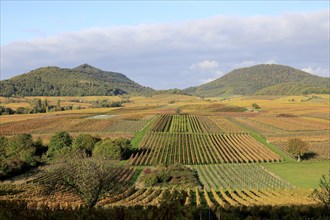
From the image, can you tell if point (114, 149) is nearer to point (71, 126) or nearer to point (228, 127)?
point (71, 126)

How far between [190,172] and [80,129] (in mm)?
49499

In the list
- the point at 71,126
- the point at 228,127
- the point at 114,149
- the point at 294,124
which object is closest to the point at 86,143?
the point at 114,149

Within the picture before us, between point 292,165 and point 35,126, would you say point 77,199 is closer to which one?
point 292,165

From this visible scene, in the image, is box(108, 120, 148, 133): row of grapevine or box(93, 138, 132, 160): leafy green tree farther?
box(108, 120, 148, 133): row of grapevine

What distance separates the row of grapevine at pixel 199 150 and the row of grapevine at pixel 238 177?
3809 mm

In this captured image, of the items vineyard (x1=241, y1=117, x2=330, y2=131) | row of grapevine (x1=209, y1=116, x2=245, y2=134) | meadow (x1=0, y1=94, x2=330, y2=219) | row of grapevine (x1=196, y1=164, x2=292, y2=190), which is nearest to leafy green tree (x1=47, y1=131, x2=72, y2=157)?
meadow (x1=0, y1=94, x2=330, y2=219)

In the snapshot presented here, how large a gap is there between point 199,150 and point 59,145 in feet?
78.6

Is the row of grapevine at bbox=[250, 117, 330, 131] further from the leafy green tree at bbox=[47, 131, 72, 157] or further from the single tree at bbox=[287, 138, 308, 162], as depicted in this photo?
the leafy green tree at bbox=[47, 131, 72, 157]

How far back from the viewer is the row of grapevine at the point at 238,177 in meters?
41.8

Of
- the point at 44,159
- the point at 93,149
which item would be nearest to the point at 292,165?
the point at 93,149

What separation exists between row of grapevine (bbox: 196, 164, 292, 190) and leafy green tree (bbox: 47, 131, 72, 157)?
22.5m

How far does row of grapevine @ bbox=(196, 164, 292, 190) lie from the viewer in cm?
4181

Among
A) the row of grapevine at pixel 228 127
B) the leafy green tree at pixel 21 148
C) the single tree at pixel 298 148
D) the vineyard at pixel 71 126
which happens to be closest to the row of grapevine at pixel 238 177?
the single tree at pixel 298 148

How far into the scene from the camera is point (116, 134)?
3162 inches
